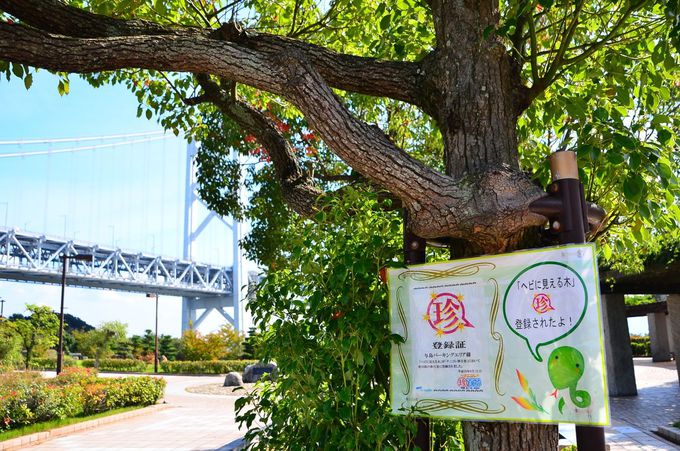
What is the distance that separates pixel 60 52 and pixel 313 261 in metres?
1.31

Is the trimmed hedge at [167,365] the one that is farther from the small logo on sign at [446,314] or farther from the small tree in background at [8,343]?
the small logo on sign at [446,314]

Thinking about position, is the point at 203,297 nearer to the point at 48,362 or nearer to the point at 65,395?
the point at 48,362

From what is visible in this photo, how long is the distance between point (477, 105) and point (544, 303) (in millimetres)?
904

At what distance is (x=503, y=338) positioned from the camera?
2260mm

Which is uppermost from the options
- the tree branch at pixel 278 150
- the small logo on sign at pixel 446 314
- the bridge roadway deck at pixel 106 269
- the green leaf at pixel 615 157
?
the bridge roadway deck at pixel 106 269

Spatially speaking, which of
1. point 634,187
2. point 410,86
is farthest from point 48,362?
point 634,187

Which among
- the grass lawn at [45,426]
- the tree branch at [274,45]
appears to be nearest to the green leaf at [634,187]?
the tree branch at [274,45]

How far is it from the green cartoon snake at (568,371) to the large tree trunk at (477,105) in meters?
0.35

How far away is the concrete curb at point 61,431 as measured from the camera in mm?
7073

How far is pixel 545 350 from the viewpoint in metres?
2.15

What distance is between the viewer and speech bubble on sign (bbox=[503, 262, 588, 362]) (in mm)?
2113

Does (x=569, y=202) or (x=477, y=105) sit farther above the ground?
(x=477, y=105)

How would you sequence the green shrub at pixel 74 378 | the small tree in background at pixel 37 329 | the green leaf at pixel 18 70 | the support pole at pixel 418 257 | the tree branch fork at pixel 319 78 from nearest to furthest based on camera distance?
1. the tree branch fork at pixel 319 78
2. the support pole at pixel 418 257
3. the green leaf at pixel 18 70
4. the green shrub at pixel 74 378
5. the small tree in background at pixel 37 329

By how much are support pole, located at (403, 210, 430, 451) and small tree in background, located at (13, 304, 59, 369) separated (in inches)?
1008
